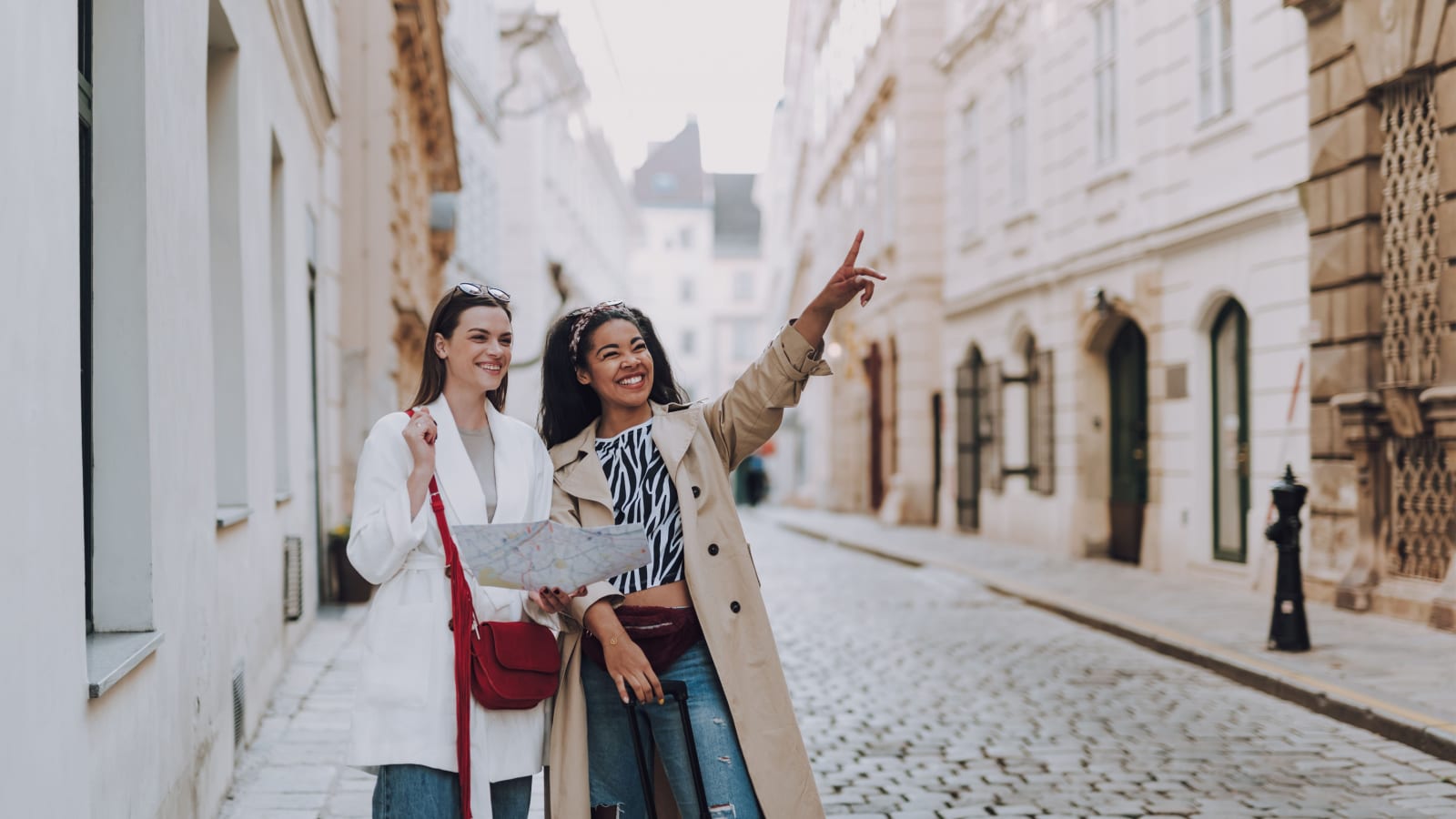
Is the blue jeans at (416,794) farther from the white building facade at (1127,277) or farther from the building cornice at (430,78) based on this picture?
the building cornice at (430,78)

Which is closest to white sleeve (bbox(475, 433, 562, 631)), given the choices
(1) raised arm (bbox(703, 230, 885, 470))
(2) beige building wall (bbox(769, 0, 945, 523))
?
(1) raised arm (bbox(703, 230, 885, 470))

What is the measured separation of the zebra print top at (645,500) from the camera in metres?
3.29

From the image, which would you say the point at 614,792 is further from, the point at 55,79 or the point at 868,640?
the point at 868,640

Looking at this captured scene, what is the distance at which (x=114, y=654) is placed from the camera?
363 cm

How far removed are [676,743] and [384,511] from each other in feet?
2.78

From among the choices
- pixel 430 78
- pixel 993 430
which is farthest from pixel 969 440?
pixel 430 78

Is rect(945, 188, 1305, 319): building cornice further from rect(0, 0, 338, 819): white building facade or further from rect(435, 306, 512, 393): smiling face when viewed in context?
rect(435, 306, 512, 393): smiling face

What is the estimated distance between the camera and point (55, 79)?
120 inches

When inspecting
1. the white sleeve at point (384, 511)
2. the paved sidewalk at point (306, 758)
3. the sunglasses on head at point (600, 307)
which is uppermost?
the sunglasses on head at point (600, 307)

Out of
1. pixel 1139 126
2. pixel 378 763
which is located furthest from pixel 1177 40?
pixel 378 763

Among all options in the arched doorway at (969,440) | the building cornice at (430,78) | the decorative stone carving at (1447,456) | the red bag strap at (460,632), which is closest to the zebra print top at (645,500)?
the red bag strap at (460,632)

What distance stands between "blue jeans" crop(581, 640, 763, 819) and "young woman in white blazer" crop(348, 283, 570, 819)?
0.46 feet

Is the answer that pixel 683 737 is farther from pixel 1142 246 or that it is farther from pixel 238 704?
pixel 1142 246

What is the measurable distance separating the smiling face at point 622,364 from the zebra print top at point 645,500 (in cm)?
9
